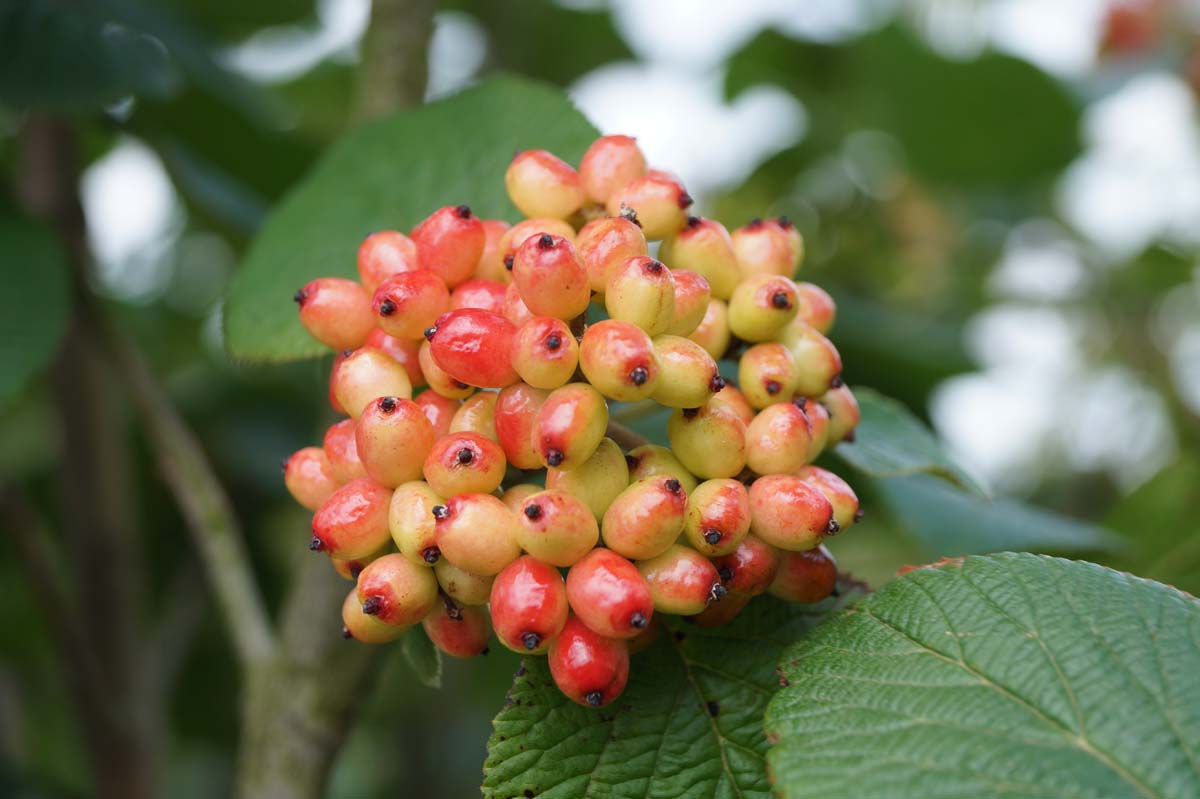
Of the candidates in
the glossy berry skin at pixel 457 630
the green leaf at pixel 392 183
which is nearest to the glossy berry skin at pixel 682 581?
the glossy berry skin at pixel 457 630

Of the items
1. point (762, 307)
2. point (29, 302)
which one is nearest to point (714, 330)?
point (762, 307)

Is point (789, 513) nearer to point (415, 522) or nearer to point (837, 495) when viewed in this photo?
point (837, 495)

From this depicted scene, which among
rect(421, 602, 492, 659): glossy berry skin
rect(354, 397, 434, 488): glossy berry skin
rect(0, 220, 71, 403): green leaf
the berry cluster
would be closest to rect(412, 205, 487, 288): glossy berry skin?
the berry cluster

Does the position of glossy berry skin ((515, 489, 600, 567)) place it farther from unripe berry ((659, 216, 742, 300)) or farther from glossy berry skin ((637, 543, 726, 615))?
unripe berry ((659, 216, 742, 300))

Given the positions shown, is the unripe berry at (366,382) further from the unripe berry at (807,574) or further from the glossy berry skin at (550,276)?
the unripe berry at (807,574)

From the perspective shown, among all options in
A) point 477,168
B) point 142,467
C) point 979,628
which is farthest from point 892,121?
point 979,628

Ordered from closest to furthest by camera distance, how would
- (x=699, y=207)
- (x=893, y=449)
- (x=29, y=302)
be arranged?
(x=893, y=449) → (x=29, y=302) → (x=699, y=207)
